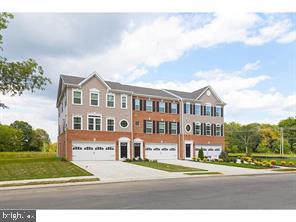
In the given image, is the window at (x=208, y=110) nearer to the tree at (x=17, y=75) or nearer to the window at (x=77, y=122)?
the window at (x=77, y=122)

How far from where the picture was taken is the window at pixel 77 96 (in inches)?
1185

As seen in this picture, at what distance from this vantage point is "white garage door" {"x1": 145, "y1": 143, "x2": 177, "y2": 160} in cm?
3438

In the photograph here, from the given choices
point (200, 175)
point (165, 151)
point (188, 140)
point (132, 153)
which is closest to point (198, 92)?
point (188, 140)

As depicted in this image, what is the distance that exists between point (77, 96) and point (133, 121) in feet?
22.1

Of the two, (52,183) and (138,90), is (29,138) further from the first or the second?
(52,183)

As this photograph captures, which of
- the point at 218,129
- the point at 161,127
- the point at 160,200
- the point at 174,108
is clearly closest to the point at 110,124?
the point at 161,127

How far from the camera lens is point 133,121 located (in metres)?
33.7

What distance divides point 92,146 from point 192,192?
20.0 meters

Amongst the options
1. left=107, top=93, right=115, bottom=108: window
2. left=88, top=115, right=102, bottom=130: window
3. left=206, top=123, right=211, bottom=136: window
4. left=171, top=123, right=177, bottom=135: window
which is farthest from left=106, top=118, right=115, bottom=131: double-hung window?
left=206, top=123, right=211, bottom=136: window

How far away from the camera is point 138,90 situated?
35406 millimetres

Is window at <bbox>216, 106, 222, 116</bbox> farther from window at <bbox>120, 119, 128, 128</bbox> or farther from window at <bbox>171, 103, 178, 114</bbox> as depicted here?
window at <bbox>120, 119, 128, 128</bbox>

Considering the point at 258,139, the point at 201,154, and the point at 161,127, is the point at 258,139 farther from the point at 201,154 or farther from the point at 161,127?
the point at 161,127

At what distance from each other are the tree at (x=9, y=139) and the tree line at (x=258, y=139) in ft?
132

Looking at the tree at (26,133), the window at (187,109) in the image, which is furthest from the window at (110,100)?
the tree at (26,133)
